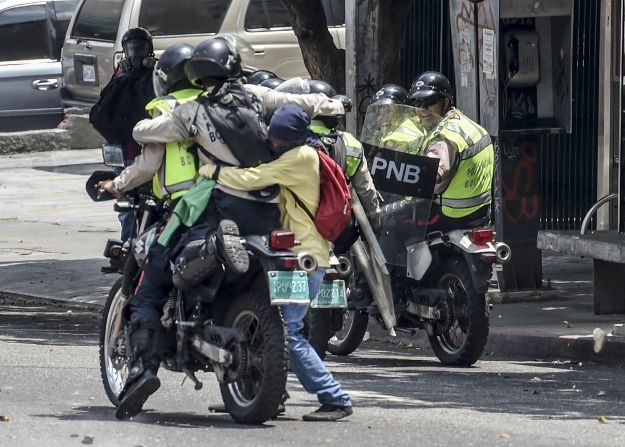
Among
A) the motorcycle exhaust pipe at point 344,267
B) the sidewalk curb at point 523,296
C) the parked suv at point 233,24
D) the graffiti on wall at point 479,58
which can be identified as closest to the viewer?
the motorcycle exhaust pipe at point 344,267

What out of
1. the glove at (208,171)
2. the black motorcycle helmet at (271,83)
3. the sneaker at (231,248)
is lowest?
the sneaker at (231,248)

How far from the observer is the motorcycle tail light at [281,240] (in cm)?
759

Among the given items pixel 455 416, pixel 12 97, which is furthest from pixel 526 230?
pixel 12 97

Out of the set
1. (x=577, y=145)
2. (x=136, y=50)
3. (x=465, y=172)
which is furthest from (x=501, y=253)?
(x=577, y=145)

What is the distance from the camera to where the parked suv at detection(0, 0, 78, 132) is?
2109cm

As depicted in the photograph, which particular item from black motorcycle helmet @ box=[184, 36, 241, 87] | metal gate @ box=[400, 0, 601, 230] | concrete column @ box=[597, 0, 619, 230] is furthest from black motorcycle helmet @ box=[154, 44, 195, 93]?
metal gate @ box=[400, 0, 601, 230]

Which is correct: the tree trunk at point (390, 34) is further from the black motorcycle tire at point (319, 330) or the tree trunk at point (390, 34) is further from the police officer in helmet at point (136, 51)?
the black motorcycle tire at point (319, 330)

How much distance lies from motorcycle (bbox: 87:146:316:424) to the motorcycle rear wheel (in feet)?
0.15

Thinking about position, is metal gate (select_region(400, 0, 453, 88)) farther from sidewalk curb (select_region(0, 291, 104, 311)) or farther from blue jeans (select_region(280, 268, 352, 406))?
blue jeans (select_region(280, 268, 352, 406))

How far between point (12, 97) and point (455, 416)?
46.1ft

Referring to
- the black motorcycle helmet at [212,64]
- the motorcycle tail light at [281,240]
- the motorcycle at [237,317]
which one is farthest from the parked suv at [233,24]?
the motorcycle tail light at [281,240]

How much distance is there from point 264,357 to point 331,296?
1436 millimetres

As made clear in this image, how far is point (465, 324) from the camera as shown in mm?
9875

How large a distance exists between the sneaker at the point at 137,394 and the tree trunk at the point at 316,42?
19.8ft
